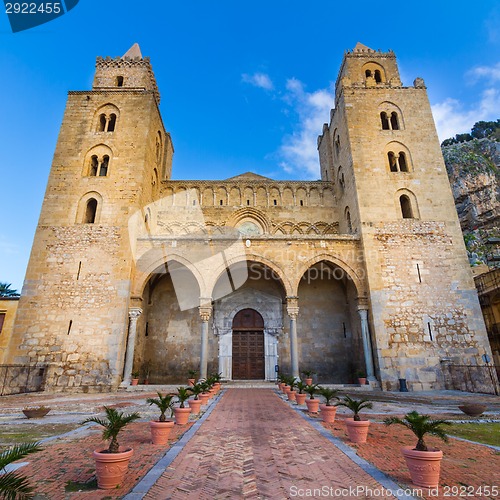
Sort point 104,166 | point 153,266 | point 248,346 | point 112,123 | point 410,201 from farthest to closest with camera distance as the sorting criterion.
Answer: point 112,123 < point 104,166 < point 248,346 < point 410,201 < point 153,266

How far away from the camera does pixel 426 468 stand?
3.53 meters

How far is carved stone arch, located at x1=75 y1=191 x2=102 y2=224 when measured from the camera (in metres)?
16.8

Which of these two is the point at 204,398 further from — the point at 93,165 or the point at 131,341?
the point at 93,165

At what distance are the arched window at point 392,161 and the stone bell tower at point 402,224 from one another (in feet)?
0.18

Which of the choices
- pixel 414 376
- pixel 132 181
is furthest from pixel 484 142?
pixel 132 181

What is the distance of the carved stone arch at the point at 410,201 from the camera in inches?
687

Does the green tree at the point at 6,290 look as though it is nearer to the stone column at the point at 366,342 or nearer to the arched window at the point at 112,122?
the arched window at the point at 112,122

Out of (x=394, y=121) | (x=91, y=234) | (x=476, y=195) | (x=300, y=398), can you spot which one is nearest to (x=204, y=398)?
(x=300, y=398)

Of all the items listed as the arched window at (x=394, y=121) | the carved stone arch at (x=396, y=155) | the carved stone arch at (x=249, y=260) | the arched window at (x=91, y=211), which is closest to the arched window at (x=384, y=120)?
the arched window at (x=394, y=121)

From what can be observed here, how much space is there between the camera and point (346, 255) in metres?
16.8

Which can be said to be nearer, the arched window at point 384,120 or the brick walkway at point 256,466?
the brick walkway at point 256,466

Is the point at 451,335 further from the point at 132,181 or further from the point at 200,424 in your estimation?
the point at 132,181

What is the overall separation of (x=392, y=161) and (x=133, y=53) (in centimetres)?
1875

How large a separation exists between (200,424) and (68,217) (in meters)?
13.8
